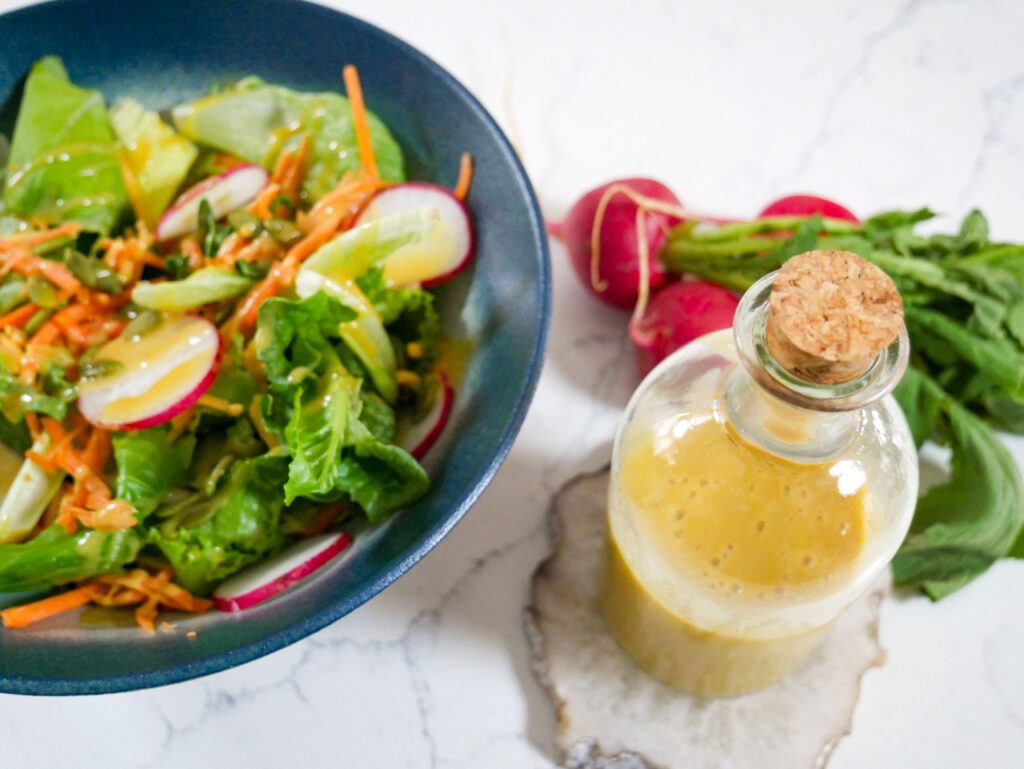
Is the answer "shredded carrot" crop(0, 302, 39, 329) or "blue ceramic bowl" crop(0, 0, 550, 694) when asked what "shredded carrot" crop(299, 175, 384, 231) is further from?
"shredded carrot" crop(0, 302, 39, 329)

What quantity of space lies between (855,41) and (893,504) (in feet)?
3.41

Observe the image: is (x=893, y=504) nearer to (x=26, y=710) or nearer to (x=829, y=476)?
(x=829, y=476)

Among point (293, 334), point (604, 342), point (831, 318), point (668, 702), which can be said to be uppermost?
point (831, 318)

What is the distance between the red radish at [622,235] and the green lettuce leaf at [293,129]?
26cm

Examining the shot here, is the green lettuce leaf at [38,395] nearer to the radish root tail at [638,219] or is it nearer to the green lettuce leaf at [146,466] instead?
the green lettuce leaf at [146,466]

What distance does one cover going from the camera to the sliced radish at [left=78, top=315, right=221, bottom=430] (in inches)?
37.4

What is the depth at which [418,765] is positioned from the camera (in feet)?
3.21

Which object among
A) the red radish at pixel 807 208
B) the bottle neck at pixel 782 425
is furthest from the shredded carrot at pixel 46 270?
the red radish at pixel 807 208

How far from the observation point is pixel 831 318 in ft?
2.01

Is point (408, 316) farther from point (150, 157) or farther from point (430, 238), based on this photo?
point (150, 157)

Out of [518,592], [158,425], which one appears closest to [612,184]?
[518,592]

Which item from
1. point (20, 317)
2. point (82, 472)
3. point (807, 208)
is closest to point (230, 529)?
point (82, 472)

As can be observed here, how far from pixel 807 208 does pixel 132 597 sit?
3.11 ft

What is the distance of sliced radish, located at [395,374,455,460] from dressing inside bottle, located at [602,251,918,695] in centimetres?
21
